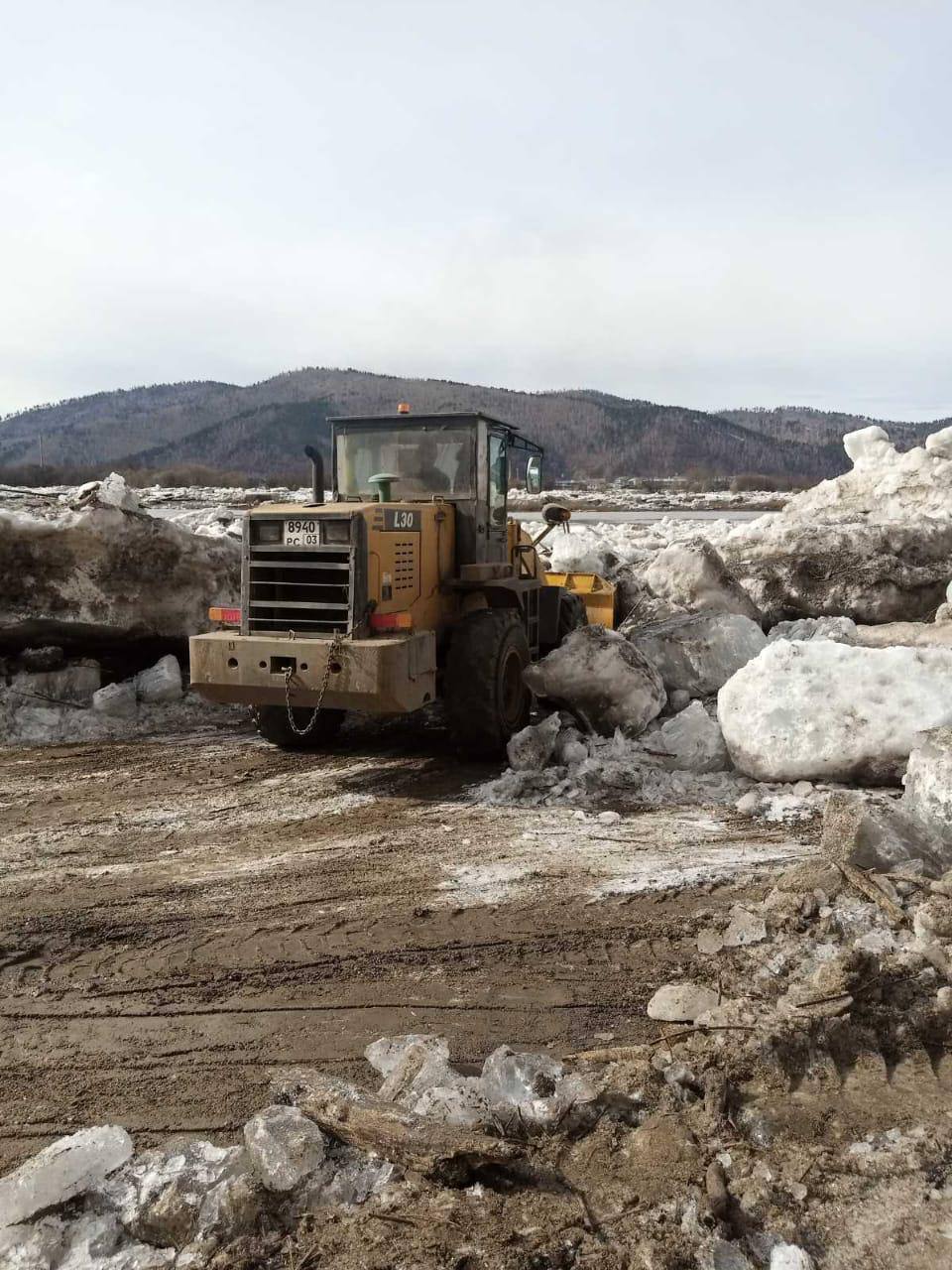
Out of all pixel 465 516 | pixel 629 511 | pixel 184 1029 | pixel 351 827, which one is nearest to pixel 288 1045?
pixel 184 1029

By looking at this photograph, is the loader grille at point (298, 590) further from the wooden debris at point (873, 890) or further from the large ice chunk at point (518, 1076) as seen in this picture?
the large ice chunk at point (518, 1076)

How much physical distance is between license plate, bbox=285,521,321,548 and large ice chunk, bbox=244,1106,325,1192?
411 cm

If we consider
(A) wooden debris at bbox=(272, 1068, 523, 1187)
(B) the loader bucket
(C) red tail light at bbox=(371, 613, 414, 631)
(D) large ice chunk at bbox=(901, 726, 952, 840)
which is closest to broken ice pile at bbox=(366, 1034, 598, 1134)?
(A) wooden debris at bbox=(272, 1068, 523, 1187)

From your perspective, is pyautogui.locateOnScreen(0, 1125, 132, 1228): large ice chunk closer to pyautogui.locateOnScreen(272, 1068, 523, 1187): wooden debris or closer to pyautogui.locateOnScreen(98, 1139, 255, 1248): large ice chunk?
pyautogui.locateOnScreen(98, 1139, 255, 1248): large ice chunk

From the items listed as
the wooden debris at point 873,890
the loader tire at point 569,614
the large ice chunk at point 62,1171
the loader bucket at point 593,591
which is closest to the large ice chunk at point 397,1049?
the large ice chunk at point 62,1171

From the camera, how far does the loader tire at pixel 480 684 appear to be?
269 inches

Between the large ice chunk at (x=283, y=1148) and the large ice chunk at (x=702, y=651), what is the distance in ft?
18.1

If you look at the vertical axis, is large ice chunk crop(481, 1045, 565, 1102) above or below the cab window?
below

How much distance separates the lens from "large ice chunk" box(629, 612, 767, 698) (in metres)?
7.91

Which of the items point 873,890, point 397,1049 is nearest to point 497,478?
point 873,890

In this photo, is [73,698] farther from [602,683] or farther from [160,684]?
[602,683]

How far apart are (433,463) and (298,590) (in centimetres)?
169

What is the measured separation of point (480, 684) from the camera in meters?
6.85

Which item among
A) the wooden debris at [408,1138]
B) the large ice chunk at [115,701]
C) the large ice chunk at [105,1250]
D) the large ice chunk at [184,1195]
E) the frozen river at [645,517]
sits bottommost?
the large ice chunk at [105,1250]
